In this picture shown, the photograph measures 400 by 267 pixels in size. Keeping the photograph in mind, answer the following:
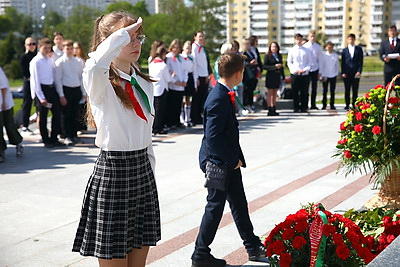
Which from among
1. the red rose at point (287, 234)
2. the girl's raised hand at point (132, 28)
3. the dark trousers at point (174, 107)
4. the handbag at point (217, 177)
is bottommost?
the dark trousers at point (174, 107)

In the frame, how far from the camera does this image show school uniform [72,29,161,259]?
135 inches

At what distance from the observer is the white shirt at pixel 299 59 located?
15.5 meters

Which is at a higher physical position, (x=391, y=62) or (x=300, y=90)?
(x=391, y=62)

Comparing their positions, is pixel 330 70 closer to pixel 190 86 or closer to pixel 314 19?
pixel 190 86

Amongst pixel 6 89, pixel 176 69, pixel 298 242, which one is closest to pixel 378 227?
pixel 298 242

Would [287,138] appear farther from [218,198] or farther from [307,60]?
[218,198]

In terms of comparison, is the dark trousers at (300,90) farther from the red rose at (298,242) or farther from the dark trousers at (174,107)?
the red rose at (298,242)

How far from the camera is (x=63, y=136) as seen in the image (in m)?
12.0

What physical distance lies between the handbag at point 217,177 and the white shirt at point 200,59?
9513 millimetres

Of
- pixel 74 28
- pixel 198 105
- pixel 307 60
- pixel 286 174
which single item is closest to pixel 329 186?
pixel 286 174

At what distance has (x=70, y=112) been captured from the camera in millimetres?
11438

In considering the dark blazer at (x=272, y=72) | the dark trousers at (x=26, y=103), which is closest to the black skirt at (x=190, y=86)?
the dark blazer at (x=272, y=72)

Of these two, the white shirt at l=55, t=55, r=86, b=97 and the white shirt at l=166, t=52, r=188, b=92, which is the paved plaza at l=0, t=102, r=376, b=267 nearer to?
the white shirt at l=55, t=55, r=86, b=97

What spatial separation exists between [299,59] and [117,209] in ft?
41.6
